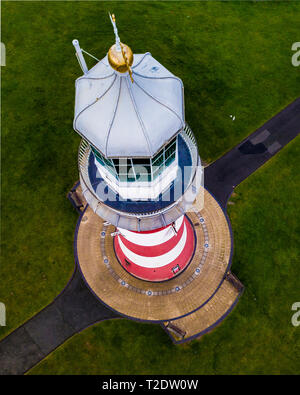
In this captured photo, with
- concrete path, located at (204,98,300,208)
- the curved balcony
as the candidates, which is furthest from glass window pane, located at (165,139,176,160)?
concrete path, located at (204,98,300,208)

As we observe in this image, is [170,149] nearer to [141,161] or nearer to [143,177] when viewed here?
[141,161]

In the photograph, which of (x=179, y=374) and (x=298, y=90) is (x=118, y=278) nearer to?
(x=179, y=374)

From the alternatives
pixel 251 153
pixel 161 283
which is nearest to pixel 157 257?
pixel 161 283

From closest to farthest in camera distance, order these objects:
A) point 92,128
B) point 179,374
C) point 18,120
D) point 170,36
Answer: point 92,128 → point 179,374 → point 18,120 → point 170,36

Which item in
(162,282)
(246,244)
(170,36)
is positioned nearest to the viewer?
(162,282)

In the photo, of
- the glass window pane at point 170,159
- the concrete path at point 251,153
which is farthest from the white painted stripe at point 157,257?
the glass window pane at point 170,159

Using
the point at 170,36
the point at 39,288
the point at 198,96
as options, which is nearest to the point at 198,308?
the point at 39,288
